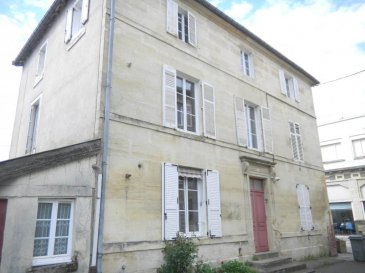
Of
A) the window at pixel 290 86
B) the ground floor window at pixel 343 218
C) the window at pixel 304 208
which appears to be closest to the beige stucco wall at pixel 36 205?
the window at pixel 304 208

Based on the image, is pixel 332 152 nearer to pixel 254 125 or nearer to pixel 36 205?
pixel 254 125

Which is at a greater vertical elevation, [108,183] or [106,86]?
[106,86]

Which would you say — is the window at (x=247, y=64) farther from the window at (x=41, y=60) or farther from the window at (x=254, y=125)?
the window at (x=41, y=60)

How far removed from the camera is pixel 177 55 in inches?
324

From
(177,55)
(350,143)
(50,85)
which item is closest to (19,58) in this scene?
(50,85)

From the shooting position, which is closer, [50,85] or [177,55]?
[177,55]

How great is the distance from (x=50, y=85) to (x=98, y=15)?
2.77 metres

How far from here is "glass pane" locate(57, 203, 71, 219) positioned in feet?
17.8

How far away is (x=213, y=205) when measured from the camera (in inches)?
308

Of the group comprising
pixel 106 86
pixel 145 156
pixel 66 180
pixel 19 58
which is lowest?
pixel 66 180

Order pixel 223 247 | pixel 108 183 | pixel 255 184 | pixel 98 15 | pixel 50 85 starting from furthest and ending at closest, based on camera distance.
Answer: pixel 255 184 → pixel 50 85 → pixel 223 247 → pixel 98 15 → pixel 108 183

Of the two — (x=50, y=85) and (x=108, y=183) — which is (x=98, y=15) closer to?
(x=50, y=85)

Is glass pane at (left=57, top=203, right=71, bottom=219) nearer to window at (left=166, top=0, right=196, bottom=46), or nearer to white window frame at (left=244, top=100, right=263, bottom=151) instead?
window at (left=166, top=0, right=196, bottom=46)

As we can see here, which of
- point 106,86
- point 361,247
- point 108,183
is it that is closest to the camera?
point 108,183
